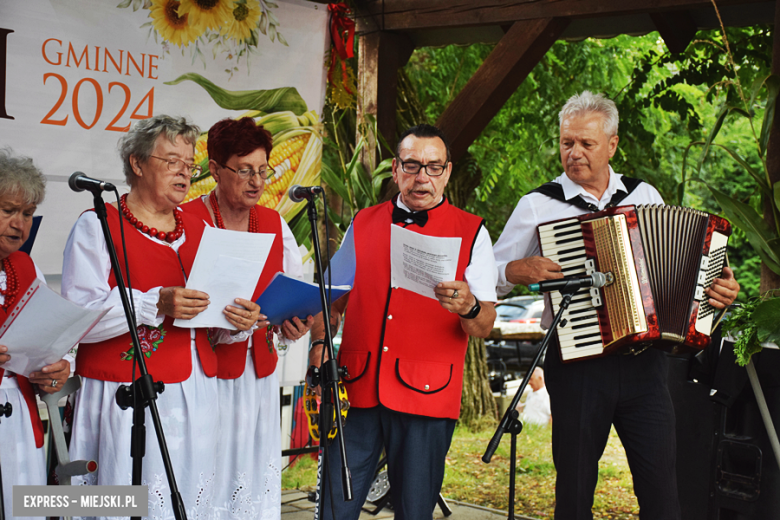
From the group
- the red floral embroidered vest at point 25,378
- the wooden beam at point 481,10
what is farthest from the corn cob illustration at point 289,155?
the red floral embroidered vest at point 25,378

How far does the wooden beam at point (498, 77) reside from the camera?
13.5ft

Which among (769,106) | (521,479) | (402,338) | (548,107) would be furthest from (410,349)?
(548,107)

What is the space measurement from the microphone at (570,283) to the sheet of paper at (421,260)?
1.21ft

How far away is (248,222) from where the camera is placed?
8.77 feet

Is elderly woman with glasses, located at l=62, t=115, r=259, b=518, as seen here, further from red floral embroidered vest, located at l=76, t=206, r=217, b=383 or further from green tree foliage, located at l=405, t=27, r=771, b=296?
green tree foliage, located at l=405, t=27, r=771, b=296

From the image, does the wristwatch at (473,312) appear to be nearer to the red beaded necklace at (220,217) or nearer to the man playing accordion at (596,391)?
the man playing accordion at (596,391)

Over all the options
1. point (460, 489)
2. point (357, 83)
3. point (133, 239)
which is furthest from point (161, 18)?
point (460, 489)

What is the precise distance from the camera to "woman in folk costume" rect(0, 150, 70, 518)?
208cm

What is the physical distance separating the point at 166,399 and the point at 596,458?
1.56 meters

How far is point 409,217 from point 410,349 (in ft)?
1.49

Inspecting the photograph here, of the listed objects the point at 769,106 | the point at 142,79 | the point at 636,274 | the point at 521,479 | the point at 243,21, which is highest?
the point at 243,21

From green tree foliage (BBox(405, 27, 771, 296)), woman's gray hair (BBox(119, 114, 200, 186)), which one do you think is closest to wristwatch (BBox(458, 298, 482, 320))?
woman's gray hair (BBox(119, 114, 200, 186))

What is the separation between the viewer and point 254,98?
3832 mm

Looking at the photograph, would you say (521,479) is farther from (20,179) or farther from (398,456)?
(20,179)
